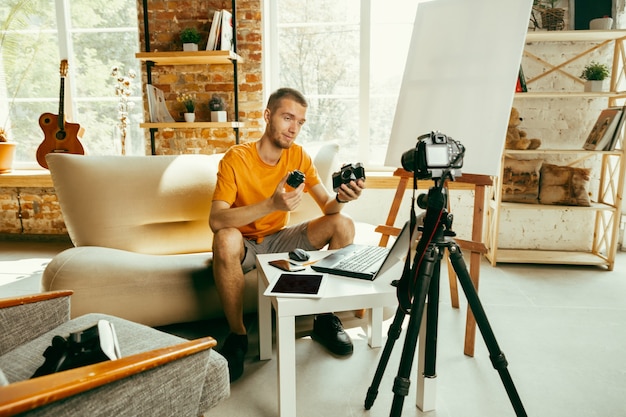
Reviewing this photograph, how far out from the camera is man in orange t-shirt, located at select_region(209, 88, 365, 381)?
1.74 metres

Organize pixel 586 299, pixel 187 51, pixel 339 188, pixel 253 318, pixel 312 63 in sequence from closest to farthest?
pixel 339 188 < pixel 253 318 < pixel 586 299 < pixel 187 51 < pixel 312 63

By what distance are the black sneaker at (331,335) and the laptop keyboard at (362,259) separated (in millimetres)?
411

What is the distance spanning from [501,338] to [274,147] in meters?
1.37

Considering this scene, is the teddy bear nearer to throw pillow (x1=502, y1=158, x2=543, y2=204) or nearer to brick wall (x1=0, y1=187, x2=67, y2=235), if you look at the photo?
throw pillow (x1=502, y1=158, x2=543, y2=204)

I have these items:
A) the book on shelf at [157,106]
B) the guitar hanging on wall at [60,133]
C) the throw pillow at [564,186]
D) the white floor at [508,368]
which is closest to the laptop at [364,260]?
the white floor at [508,368]

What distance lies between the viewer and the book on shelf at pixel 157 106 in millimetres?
3229

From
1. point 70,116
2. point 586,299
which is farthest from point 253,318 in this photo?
point 70,116

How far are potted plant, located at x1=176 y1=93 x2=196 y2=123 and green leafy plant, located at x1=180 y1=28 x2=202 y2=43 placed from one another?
417mm

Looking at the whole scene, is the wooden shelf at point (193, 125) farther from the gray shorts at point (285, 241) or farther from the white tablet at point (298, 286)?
the white tablet at point (298, 286)

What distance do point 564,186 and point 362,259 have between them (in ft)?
7.22

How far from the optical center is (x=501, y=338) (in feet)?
6.49

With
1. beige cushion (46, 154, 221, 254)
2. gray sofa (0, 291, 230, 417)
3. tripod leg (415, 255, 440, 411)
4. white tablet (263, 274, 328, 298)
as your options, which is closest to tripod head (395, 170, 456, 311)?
tripod leg (415, 255, 440, 411)

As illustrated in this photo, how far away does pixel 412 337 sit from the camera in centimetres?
114

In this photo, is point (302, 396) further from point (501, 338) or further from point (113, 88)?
point (113, 88)
